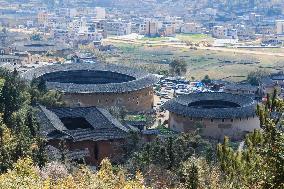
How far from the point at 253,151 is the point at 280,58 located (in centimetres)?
8457

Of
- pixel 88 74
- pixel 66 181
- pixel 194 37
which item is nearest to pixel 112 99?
pixel 88 74

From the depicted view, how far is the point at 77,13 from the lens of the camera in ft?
557

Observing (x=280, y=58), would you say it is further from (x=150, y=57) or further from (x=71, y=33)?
(x=71, y=33)

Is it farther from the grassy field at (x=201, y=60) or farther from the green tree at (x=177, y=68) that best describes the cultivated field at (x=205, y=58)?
the green tree at (x=177, y=68)

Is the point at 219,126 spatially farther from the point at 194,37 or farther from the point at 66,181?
the point at 194,37

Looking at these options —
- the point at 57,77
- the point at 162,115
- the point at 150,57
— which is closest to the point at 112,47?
the point at 150,57

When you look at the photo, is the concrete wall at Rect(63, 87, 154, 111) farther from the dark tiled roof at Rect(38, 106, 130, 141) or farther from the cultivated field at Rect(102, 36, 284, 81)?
the cultivated field at Rect(102, 36, 284, 81)

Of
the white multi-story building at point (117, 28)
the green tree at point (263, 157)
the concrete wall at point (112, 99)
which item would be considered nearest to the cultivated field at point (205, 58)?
the white multi-story building at point (117, 28)

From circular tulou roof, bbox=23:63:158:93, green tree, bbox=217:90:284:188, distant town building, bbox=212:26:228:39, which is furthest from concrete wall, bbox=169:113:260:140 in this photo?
distant town building, bbox=212:26:228:39

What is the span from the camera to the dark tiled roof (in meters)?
36.6

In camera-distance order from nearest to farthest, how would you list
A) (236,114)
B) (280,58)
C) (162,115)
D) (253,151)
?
1. (253,151)
2. (236,114)
3. (162,115)
4. (280,58)

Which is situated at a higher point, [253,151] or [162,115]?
[253,151]

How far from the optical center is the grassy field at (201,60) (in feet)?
275

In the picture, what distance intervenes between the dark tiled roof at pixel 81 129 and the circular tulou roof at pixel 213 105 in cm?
879
